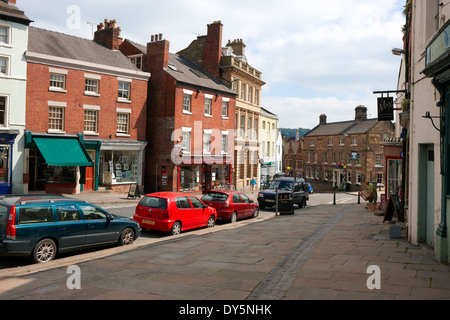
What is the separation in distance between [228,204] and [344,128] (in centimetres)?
5036

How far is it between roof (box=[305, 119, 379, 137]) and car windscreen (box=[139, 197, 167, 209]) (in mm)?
49031

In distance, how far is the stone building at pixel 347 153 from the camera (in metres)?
57.1

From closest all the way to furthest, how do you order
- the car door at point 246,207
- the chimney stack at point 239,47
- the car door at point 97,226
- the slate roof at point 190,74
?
1. the car door at point 97,226
2. the car door at point 246,207
3. the slate roof at point 190,74
4. the chimney stack at point 239,47

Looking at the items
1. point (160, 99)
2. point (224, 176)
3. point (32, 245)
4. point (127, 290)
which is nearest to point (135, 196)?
point (160, 99)

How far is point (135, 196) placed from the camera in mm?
25953

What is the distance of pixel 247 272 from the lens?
27.6ft

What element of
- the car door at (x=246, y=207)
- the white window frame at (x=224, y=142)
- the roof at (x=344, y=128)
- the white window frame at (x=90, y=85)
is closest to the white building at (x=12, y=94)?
the white window frame at (x=90, y=85)

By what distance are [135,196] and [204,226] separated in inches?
424

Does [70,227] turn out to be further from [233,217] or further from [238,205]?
[238,205]

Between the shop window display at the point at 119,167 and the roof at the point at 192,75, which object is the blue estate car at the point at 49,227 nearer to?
the shop window display at the point at 119,167

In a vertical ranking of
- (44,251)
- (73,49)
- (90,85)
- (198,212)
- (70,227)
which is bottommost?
(44,251)

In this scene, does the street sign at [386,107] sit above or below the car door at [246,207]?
above

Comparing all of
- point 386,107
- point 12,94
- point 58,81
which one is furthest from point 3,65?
point 386,107

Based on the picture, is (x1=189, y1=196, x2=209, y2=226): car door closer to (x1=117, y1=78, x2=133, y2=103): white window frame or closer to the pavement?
the pavement
